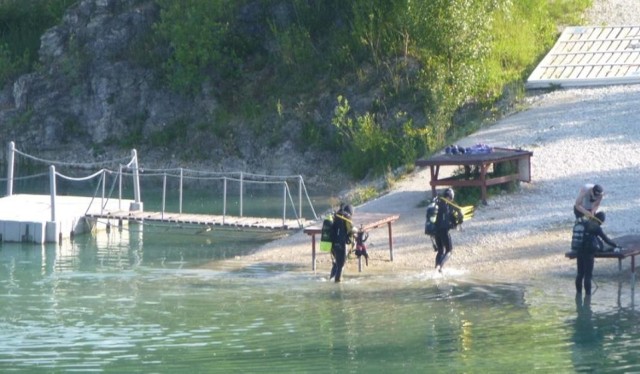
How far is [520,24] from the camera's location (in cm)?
4125

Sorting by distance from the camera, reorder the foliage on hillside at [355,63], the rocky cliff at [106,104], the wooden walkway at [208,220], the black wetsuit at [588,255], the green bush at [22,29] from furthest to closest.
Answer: the green bush at [22,29] → the rocky cliff at [106,104] → the foliage on hillside at [355,63] → the wooden walkway at [208,220] → the black wetsuit at [588,255]

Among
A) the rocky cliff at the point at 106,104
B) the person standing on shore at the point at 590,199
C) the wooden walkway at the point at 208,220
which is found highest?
the rocky cliff at the point at 106,104

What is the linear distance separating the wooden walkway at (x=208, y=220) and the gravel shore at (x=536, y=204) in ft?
1.40

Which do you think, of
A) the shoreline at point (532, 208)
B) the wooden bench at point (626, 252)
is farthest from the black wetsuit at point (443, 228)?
the wooden bench at point (626, 252)

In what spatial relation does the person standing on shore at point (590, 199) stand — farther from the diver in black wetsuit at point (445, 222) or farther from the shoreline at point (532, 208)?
the diver in black wetsuit at point (445, 222)

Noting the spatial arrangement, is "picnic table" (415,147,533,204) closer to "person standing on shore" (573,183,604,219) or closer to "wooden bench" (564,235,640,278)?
"wooden bench" (564,235,640,278)

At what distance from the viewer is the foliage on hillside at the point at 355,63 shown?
125ft

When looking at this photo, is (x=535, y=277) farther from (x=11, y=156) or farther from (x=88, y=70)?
(x=88, y=70)

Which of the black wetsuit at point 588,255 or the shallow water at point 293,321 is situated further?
the black wetsuit at point 588,255

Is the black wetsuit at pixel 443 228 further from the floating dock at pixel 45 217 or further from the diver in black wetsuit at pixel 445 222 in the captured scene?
the floating dock at pixel 45 217

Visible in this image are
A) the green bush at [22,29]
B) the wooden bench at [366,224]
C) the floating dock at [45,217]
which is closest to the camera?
the wooden bench at [366,224]

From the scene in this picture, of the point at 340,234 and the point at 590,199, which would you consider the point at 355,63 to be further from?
the point at 590,199

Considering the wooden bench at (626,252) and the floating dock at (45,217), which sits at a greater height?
the floating dock at (45,217)

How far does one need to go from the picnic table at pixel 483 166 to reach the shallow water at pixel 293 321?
3.54 meters
